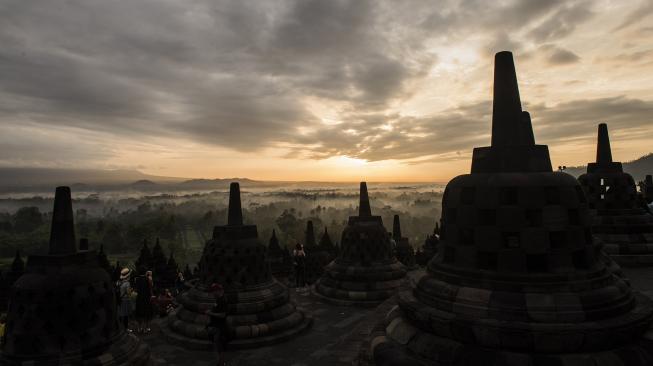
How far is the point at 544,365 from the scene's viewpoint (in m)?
5.03

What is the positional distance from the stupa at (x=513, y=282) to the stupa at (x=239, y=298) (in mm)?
5294

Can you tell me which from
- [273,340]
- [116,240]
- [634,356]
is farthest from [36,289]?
[116,240]

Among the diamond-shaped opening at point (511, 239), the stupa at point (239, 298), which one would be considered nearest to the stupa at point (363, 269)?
the stupa at point (239, 298)

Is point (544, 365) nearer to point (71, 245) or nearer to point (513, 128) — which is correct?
point (513, 128)

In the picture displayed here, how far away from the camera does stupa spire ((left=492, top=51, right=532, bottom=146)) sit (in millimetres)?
6770

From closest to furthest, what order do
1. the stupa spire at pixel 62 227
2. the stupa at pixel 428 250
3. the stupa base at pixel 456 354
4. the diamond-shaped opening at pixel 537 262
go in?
1. the stupa base at pixel 456 354
2. the diamond-shaped opening at pixel 537 262
3. the stupa spire at pixel 62 227
4. the stupa at pixel 428 250

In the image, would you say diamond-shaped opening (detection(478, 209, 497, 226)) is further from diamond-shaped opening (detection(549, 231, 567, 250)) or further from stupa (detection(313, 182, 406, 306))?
stupa (detection(313, 182, 406, 306))

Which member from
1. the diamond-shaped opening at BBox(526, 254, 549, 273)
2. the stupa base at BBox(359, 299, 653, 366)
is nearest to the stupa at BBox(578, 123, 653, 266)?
the stupa base at BBox(359, 299, 653, 366)

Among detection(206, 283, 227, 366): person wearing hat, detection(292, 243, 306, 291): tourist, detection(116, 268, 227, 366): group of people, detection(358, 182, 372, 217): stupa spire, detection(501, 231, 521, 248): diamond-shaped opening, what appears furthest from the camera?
detection(292, 243, 306, 291): tourist

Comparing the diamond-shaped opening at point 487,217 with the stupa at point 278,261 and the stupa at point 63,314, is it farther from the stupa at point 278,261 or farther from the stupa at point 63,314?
the stupa at point 278,261

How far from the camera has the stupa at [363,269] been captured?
50.4ft

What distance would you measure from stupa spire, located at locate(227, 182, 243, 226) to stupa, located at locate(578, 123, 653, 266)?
541 inches

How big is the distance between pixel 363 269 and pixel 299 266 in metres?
4.31

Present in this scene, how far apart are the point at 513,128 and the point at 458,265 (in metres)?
2.63
